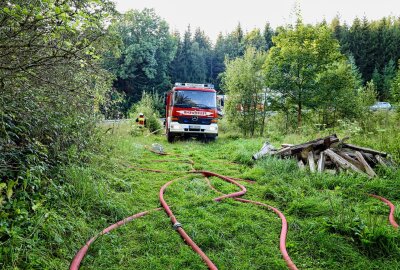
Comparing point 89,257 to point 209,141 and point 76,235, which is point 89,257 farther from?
point 209,141

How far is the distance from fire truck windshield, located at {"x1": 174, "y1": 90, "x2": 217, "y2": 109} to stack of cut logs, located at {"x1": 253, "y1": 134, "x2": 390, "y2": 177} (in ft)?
15.0

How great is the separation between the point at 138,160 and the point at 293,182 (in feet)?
13.3

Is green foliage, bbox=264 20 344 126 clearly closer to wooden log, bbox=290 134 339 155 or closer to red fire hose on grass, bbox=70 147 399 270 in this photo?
wooden log, bbox=290 134 339 155

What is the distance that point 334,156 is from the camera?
6.08 meters

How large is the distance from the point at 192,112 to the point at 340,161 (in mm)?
6302

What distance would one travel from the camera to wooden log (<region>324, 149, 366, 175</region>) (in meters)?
5.65

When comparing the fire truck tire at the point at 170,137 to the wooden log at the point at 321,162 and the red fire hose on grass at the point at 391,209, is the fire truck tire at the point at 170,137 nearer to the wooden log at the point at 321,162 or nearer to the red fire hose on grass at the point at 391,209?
the wooden log at the point at 321,162

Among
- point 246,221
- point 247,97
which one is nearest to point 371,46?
point 247,97

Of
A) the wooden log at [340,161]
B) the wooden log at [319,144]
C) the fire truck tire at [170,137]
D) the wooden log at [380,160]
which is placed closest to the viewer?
the wooden log at [340,161]

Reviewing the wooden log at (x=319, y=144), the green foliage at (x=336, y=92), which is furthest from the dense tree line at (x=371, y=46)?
the wooden log at (x=319, y=144)

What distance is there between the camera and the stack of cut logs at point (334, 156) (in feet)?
19.1

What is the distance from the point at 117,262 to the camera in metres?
2.67

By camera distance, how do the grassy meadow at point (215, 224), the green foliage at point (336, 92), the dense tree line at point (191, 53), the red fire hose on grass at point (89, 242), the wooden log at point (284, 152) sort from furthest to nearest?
the dense tree line at point (191, 53) → the green foliage at point (336, 92) → the wooden log at point (284, 152) → the grassy meadow at point (215, 224) → the red fire hose on grass at point (89, 242)

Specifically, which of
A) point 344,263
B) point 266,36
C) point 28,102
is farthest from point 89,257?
point 266,36
